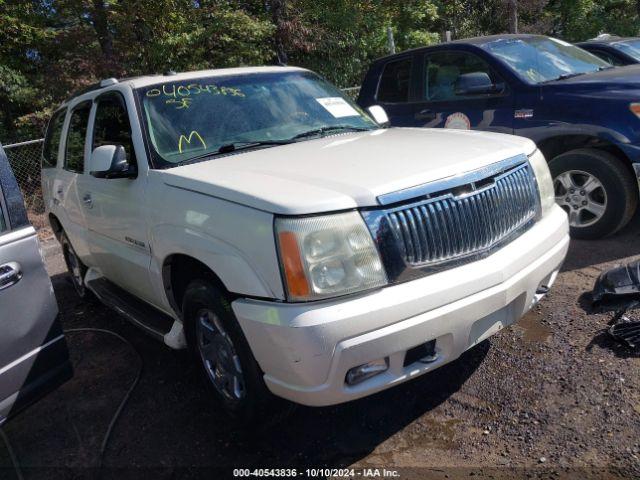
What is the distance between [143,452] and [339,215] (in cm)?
169

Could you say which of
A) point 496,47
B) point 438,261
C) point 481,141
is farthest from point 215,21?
point 438,261

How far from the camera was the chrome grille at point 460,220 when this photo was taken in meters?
2.45

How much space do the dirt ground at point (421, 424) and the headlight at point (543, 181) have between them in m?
0.88

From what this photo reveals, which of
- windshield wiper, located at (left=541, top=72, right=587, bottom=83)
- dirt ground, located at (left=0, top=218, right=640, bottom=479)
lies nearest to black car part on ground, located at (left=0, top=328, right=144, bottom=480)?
dirt ground, located at (left=0, top=218, right=640, bottom=479)

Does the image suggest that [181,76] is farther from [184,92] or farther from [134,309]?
[134,309]

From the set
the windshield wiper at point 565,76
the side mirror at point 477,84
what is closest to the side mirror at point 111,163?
the side mirror at point 477,84

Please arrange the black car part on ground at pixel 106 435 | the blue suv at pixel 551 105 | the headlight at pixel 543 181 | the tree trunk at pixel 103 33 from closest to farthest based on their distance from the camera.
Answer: the black car part on ground at pixel 106 435 → the headlight at pixel 543 181 → the blue suv at pixel 551 105 → the tree trunk at pixel 103 33

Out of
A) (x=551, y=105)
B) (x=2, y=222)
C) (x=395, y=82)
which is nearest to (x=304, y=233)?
(x=2, y=222)

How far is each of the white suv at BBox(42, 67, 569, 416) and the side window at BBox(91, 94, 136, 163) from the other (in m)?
0.02

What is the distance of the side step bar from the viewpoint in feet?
11.3

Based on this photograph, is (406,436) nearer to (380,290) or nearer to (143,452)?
(380,290)

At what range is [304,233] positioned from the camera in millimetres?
2299

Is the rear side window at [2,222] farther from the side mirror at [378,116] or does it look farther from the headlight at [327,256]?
the side mirror at [378,116]

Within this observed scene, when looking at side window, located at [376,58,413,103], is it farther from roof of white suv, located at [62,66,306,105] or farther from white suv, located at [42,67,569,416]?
white suv, located at [42,67,569,416]
